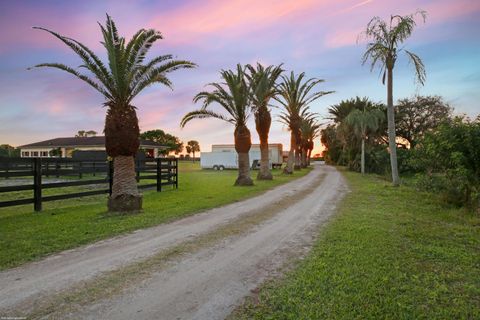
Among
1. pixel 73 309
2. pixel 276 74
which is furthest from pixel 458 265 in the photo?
pixel 276 74

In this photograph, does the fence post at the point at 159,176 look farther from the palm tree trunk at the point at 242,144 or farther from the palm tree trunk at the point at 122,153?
the palm tree trunk at the point at 122,153

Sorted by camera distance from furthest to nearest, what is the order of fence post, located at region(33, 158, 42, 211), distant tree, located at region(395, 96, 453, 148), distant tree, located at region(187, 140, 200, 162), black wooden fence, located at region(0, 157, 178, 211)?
distant tree, located at region(187, 140, 200, 162) → distant tree, located at region(395, 96, 453, 148) → fence post, located at region(33, 158, 42, 211) → black wooden fence, located at region(0, 157, 178, 211)

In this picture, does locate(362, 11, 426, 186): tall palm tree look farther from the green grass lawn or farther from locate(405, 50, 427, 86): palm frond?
the green grass lawn

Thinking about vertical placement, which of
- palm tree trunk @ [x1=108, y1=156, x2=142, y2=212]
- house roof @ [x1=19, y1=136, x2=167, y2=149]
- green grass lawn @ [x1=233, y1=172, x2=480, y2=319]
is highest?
house roof @ [x1=19, y1=136, x2=167, y2=149]

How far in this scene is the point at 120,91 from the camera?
9.74m

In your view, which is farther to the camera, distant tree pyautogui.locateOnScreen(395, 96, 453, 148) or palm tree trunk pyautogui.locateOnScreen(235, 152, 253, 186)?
distant tree pyautogui.locateOnScreen(395, 96, 453, 148)

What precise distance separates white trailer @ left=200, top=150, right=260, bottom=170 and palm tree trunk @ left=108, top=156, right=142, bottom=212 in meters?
32.9

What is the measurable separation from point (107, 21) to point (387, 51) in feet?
45.5

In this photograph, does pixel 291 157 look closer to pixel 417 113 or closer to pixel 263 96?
pixel 263 96

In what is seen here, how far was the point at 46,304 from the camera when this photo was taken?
3.31 metres

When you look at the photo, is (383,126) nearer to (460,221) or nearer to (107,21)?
(460,221)

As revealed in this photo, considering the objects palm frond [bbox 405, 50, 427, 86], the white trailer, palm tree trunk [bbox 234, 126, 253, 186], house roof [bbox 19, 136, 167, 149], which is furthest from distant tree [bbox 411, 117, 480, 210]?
house roof [bbox 19, 136, 167, 149]

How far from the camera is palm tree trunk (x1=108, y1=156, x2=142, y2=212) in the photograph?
9258mm

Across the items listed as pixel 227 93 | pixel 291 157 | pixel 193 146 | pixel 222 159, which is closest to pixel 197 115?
pixel 227 93
